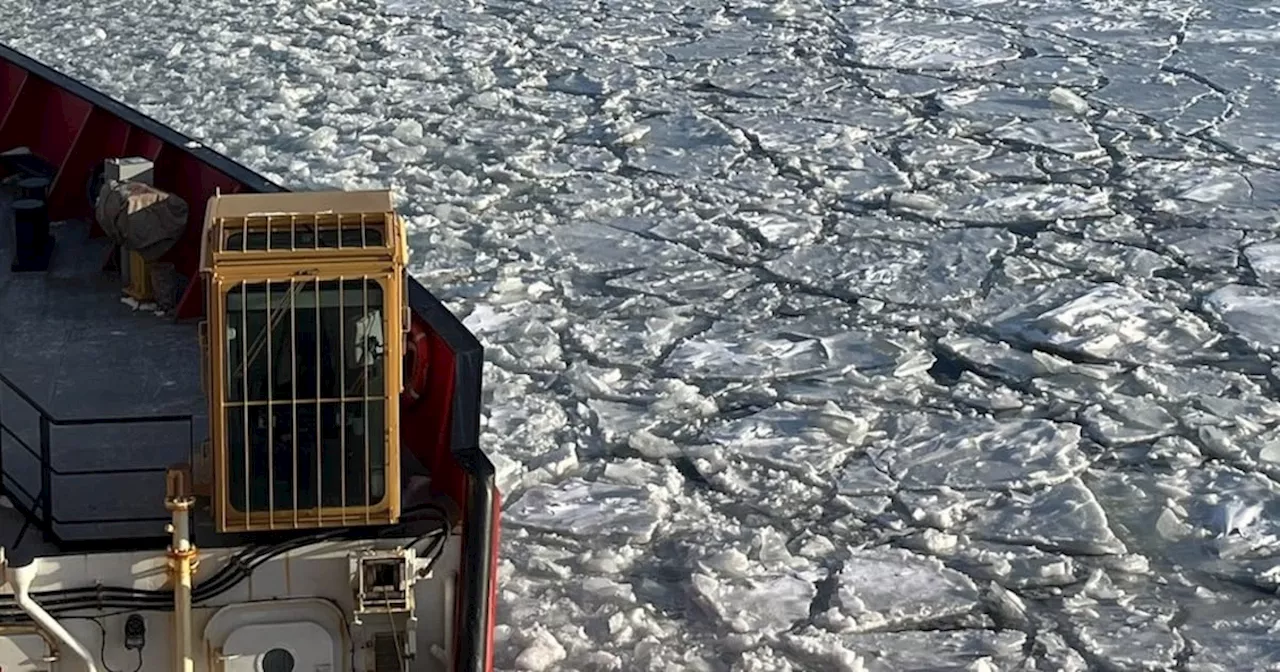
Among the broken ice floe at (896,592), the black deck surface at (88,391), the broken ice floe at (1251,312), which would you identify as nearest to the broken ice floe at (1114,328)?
the broken ice floe at (1251,312)

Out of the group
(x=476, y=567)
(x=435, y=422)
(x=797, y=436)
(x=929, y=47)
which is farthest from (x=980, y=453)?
(x=929, y=47)

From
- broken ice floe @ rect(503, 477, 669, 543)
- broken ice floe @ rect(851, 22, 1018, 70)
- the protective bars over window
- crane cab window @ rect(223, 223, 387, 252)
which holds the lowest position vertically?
broken ice floe @ rect(851, 22, 1018, 70)

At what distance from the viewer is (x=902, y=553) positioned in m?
5.03

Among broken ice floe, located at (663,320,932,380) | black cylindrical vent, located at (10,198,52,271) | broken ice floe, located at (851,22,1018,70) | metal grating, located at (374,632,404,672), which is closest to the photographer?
metal grating, located at (374,632,404,672)

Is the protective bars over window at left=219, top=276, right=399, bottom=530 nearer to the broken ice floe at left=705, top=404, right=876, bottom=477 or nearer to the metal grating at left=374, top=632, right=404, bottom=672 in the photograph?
the metal grating at left=374, top=632, right=404, bottom=672

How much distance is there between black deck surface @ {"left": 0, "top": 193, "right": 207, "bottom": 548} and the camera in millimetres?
3799

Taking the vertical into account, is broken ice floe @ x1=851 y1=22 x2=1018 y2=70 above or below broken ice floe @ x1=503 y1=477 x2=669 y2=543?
below

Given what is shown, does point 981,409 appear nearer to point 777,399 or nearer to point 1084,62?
point 777,399

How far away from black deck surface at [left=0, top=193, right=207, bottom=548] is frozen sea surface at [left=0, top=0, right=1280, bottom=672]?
1029 millimetres

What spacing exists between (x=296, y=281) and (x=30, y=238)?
7.34ft

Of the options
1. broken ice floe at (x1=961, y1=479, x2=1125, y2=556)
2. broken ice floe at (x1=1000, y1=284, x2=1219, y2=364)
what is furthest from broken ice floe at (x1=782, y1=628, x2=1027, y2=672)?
broken ice floe at (x1=1000, y1=284, x2=1219, y2=364)

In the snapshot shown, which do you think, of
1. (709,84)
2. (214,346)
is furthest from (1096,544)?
(709,84)

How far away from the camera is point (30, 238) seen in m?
5.27

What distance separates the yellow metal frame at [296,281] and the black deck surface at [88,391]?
14.1 inches
